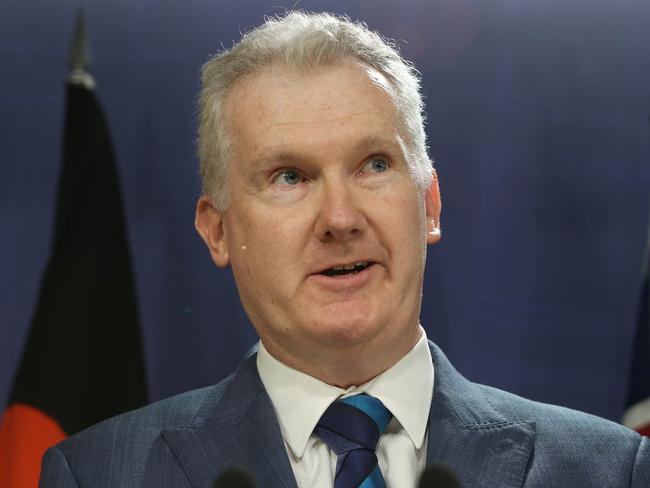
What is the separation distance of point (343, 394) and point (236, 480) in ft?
2.42

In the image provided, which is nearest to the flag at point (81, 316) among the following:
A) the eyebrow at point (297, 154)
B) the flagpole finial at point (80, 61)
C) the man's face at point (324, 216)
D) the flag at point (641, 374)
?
the flagpole finial at point (80, 61)

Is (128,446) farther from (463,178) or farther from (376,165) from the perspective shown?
(463,178)

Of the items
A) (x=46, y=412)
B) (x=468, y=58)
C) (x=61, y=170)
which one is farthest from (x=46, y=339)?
(x=468, y=58)

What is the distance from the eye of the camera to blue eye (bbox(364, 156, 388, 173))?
1.82 metres

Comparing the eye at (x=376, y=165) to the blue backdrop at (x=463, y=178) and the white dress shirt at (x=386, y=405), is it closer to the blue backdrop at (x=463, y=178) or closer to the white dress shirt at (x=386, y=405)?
the white dress shirt at (x=386, y=405)

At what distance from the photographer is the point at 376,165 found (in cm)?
183

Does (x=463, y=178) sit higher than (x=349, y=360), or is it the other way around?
(x=463, y=178)

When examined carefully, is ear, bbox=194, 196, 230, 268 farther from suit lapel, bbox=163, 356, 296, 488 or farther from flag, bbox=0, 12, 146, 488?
flag, bbox=0, 12, 146, 488

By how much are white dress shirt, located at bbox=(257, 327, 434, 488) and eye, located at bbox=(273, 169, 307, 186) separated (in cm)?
32

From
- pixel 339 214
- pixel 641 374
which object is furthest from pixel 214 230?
pixel 641 374

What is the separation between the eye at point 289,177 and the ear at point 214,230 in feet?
0.67

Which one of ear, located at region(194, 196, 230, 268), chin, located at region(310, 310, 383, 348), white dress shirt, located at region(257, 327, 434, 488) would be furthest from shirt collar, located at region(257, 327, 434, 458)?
ear, located at region(194, 196, 230, 268)

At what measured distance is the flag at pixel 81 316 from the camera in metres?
2.59

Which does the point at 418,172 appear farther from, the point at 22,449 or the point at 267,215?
the point at 22,449
